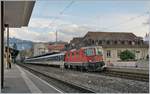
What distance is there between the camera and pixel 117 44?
10688 cm

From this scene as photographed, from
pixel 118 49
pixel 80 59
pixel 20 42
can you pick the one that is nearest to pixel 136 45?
pixel 118 49

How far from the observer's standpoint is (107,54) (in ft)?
319

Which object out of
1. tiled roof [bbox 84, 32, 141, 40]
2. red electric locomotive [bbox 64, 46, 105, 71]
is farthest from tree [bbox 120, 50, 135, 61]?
red electric locomotive [bbox 64, 46, 105, 71]

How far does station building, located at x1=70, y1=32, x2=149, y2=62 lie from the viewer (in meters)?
96.0

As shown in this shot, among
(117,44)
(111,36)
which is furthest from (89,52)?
(111,36)

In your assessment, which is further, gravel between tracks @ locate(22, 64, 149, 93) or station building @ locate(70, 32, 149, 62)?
station building @ locate(70, 32, 149, 62)

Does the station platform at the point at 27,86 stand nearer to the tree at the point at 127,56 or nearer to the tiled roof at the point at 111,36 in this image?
the tree at the point at 127,56

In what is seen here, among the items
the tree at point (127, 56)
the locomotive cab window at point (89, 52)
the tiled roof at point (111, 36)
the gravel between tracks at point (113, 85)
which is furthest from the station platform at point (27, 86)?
the tiled roof at point (111, 36)

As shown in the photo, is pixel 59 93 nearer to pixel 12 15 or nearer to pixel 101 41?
pixel 12 15

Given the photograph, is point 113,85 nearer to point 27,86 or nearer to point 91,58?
point 27,86

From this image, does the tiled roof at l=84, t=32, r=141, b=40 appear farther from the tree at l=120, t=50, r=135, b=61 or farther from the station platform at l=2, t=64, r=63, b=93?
the station platform at l=2, t=64, r=63, b=93

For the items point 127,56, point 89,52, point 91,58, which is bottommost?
point 91,58

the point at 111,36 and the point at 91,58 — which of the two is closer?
the point at 91,58

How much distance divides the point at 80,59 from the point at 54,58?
25063 millimetres
